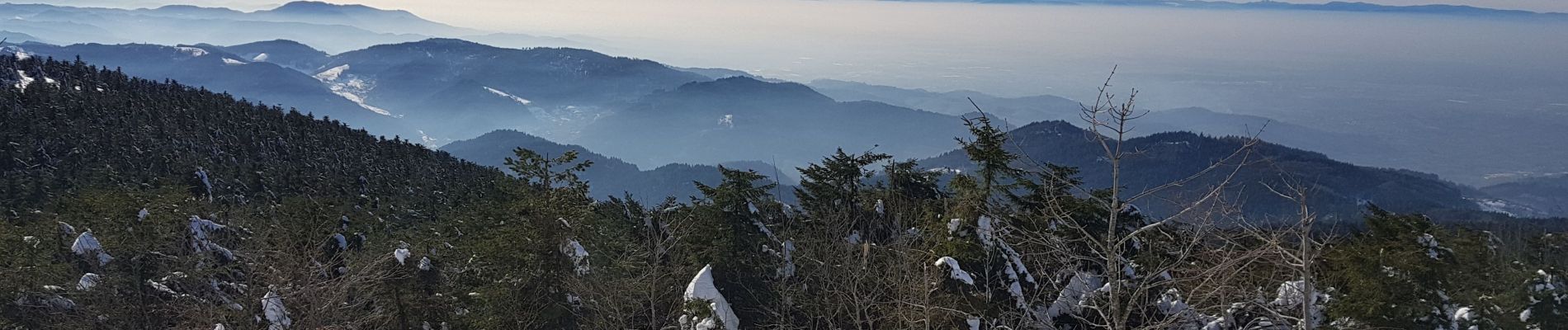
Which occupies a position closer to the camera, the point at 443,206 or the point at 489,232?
the point at 489,232

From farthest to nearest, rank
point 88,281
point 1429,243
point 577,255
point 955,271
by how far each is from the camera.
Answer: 1. point 577,255
2. point 1429,243
3. point 88,281
4. point 955,271

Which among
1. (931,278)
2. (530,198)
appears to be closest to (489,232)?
(530,198)

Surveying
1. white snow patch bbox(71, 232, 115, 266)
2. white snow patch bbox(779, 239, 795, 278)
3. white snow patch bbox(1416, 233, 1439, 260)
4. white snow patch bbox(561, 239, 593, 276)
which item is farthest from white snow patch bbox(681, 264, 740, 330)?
white snow patch bbox(1416, 233, 1439, 260)

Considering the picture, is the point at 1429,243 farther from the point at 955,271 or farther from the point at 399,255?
the point at 399,255

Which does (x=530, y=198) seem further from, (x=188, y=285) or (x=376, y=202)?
(x=376, y=202)

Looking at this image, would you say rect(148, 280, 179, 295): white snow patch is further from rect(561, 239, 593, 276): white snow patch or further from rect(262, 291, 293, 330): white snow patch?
rect(561, 239, 593, 276): white snow patch

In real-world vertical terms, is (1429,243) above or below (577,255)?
above

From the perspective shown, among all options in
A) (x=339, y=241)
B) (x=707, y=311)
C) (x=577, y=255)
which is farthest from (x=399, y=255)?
(x=707, y=311)
